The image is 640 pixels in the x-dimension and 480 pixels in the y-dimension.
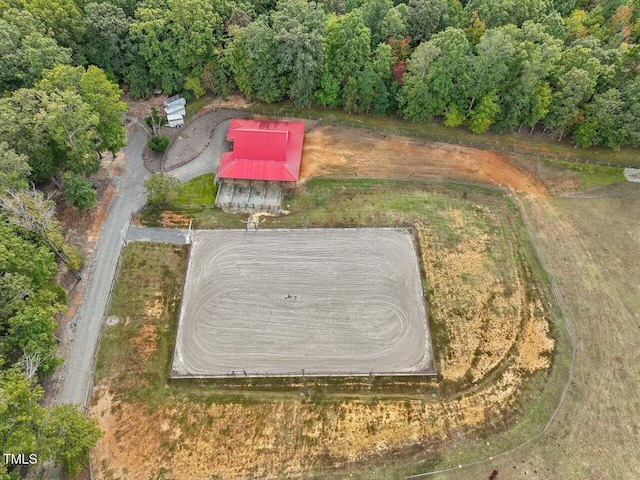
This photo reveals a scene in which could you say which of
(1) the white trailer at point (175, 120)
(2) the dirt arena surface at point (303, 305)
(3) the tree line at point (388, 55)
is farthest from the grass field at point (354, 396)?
(3) the tree line at point (388, 55)

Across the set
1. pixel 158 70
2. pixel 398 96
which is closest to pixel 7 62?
pixel 158 70

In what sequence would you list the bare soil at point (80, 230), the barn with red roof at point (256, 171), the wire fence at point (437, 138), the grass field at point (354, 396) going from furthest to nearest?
1. the wire fence at point (437, 138)
2. the barn with red roof at point (256, 171)
3. the bare soil at point (80, 230)
4. the grass field at point (354, 396)

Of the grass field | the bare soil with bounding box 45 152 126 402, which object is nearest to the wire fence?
the grass field

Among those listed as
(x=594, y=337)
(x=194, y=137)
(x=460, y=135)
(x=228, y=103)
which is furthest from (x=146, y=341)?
(x=460, y=135)

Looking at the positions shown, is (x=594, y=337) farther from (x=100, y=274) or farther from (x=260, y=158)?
(x=100, y=274)

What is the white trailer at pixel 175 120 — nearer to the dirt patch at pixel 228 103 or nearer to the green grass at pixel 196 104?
the green grass at pixel 196 104

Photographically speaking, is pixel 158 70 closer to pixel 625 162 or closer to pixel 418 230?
pixel 418 230

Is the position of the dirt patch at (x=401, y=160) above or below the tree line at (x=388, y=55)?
below
